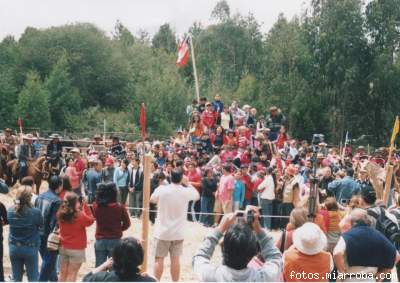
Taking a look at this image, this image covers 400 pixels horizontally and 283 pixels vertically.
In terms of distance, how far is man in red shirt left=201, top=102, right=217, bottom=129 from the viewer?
2080 cm

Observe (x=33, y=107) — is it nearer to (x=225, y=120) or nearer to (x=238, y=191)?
(x=225, y=120)

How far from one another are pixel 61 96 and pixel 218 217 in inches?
1724

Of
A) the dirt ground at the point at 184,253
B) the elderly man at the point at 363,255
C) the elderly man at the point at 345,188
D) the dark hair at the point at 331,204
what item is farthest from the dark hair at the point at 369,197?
the elderly man at the point at 345,188

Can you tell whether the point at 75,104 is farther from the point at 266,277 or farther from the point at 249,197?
the point at 266,277

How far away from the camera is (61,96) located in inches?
2248

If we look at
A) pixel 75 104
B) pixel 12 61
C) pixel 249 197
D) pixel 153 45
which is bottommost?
pixel 249 197

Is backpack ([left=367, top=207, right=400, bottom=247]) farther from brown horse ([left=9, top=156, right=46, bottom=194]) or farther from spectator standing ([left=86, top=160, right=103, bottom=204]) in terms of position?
brown horse ([left=9, top=156, right=46, bottom=194])

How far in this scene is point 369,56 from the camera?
45.0 meters

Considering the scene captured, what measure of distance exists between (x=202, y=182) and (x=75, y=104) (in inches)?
1735

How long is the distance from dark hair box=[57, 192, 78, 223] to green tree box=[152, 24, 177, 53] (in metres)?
81.4

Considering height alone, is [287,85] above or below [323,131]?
above

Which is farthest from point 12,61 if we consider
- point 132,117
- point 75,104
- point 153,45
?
point 153,45

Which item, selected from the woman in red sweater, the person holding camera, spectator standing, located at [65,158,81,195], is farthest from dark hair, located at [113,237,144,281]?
spectator standing, located at [65,158,81,195]

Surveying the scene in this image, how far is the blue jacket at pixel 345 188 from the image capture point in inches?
509
